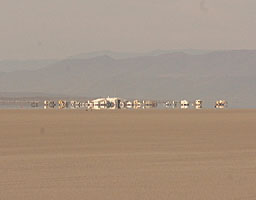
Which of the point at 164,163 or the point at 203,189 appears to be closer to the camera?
the point at 203,189

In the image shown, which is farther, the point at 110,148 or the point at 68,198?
the point at 110,148

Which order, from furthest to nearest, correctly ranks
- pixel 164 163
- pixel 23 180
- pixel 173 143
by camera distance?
pixel 173 143 < pixel 164 163 < pixel 23 180

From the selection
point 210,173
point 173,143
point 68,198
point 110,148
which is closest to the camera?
point 68,198

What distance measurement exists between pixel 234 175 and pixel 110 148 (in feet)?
22.8

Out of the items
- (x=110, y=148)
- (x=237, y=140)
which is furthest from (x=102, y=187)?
(x=237, y=140)

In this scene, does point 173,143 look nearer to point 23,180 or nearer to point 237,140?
point 237,140

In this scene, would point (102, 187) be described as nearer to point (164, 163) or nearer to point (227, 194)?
point (227, 194)

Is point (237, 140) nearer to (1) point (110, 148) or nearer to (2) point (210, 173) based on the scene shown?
(1) point (110, 148)

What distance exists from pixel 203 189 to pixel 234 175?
1833 millimetres

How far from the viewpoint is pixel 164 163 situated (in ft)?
52.3

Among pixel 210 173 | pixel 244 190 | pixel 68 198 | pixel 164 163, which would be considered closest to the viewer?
pixel 68 198

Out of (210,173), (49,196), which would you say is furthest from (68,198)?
(210,173)

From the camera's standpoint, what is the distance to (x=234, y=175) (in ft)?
45.3

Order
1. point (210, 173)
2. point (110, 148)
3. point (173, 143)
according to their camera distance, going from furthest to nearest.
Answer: point (173, 143) → point (110, 148) → point (210, 173)
